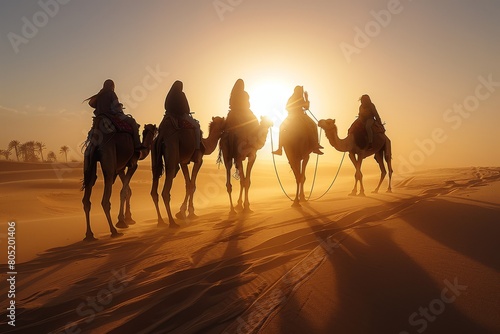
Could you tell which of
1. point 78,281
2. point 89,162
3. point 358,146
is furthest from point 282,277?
point 358,146

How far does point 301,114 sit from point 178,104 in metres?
4.05

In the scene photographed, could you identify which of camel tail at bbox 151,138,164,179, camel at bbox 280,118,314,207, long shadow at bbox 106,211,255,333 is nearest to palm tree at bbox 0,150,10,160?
camel tail at bbox 151,138,164,179

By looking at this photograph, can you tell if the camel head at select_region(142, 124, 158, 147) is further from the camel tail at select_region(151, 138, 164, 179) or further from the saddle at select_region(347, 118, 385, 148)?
the saddle at select_region(347, 118, 385, 148)

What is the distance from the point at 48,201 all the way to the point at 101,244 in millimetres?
11451

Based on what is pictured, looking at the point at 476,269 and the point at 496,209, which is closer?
the point at 476,269

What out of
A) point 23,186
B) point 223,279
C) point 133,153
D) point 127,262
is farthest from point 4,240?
point 23,186

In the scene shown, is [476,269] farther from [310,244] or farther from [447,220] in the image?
[447,220]

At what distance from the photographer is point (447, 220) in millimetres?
6453

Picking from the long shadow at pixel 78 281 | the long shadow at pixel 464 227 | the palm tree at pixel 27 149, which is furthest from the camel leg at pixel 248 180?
the palm tree at pixel 27 149

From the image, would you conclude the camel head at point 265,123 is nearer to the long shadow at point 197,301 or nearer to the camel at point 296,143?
the camel at point 296,143

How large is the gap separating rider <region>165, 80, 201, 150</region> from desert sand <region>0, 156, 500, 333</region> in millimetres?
3160

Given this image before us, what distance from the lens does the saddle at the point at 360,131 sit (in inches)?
570

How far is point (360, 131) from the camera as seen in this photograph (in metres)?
14.5

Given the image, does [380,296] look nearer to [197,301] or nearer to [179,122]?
[197,301]
